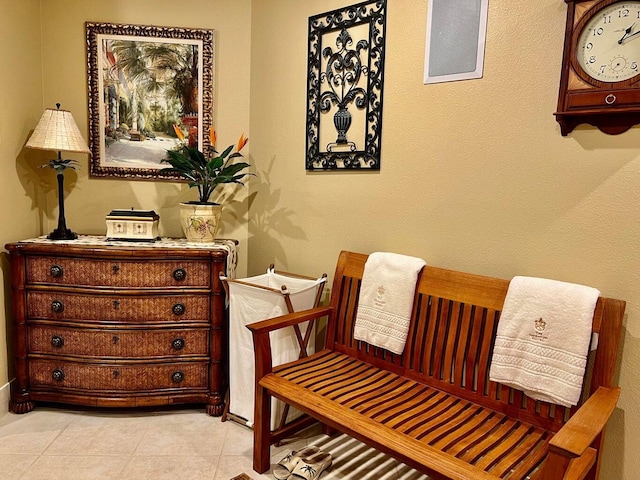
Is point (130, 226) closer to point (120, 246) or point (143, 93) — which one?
point (120, 246)

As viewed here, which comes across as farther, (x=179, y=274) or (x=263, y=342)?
(x=179, y=274)

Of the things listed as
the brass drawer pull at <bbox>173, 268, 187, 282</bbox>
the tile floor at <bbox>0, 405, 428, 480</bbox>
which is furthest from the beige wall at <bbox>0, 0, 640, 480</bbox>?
the brass drawer pull at <bbox>173, 268, 187, 282</bbox>

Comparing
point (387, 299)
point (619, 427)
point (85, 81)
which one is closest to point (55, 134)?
point (85, 81)

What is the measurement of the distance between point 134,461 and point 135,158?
69.8 inches

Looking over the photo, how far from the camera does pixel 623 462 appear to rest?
1677 millimetres

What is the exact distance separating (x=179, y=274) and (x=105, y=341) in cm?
Result: 55

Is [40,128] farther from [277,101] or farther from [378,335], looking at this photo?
[378,335]

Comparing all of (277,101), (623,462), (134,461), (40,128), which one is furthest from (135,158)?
(623,462)

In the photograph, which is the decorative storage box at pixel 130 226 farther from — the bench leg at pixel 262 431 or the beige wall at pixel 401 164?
the bench leg at pixel 262 431

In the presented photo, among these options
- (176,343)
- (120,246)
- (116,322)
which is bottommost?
(176,343)

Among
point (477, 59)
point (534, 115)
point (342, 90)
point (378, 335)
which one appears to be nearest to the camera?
point (534, 115)

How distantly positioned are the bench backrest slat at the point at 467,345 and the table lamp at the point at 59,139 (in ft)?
6.04

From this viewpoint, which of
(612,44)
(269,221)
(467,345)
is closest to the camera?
(612,44)

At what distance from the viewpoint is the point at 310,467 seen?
1991mm
